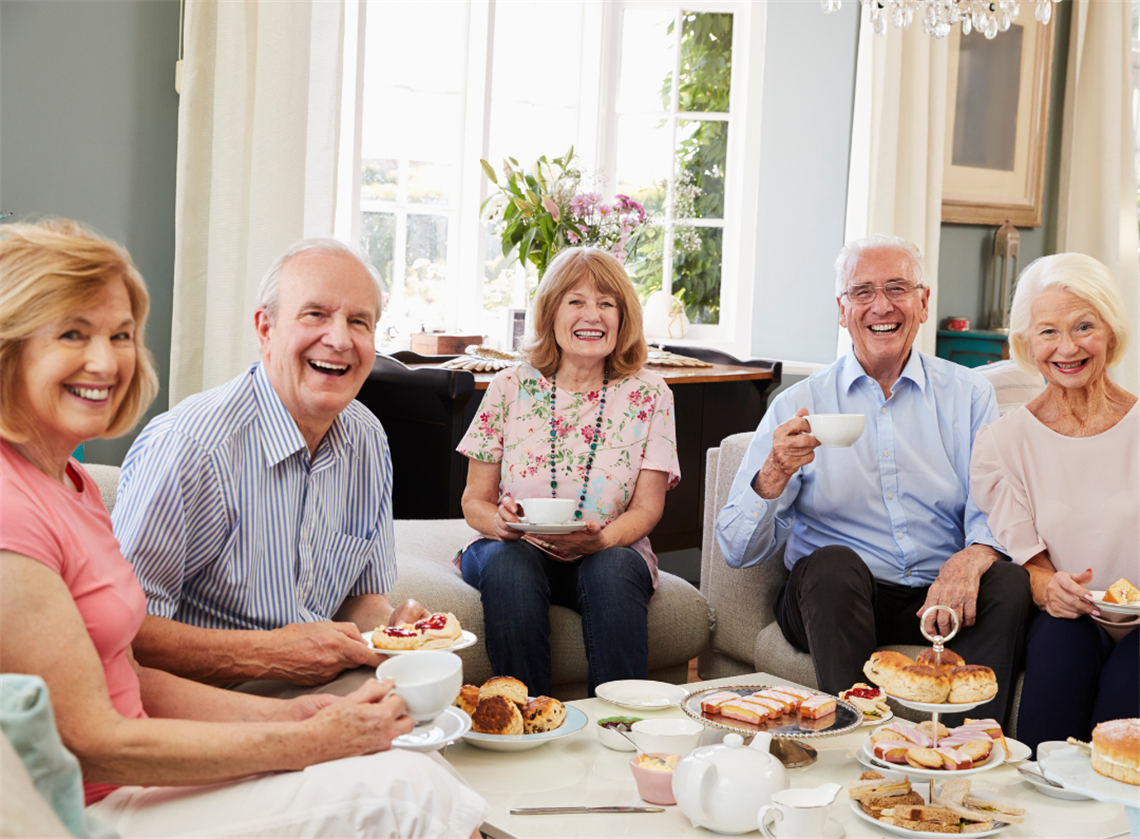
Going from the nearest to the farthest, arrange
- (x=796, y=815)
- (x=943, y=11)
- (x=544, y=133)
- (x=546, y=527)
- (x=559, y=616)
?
(x=796, y=815) < (x=546, y=527) < (x=559, y=616) < (x=943, y=11) < (x=544, y=133)

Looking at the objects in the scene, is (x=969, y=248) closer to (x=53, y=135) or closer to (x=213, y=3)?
(x=213, y=3)

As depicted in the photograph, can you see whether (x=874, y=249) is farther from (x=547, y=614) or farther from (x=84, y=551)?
(x=84, y=551)

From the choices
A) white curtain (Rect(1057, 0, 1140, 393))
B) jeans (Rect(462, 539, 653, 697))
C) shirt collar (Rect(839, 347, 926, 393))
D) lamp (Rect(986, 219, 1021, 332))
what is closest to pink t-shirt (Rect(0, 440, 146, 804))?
jeans (Rect(462, 539, 653, 697))

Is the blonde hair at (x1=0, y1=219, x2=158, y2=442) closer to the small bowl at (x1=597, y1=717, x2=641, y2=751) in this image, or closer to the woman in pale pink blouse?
the small bowl at (x1=597, y1=717, x2=641, y2=751)

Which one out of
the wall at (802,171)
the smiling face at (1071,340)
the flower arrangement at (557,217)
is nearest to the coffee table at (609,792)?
the smiling face at (1071,340)

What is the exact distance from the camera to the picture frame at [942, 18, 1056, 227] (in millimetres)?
4988

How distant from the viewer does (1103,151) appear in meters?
5.20

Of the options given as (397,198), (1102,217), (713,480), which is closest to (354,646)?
(713,480)

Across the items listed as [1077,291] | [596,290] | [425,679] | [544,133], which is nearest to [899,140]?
[544,133]

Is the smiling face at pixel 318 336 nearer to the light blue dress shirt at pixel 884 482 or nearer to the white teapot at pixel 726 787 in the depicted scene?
the white teapot at pixel 726 787

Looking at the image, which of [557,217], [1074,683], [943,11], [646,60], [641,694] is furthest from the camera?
[646,60]

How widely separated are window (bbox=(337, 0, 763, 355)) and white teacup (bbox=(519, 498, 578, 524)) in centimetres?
242

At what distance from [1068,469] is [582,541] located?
0.96m

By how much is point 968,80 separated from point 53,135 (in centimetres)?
392
